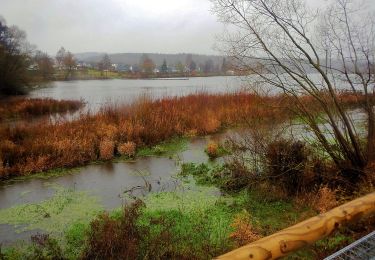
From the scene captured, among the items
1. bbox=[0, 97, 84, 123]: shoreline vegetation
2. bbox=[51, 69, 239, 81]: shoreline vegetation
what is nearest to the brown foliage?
bbox=[0, 97, 84, 123]: shoreline vegetation

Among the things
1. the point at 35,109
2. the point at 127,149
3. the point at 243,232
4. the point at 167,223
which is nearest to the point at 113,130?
the point at 127,149

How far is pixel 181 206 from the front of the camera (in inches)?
271

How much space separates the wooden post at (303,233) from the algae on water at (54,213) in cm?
471

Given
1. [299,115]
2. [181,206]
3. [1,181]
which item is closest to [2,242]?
[181,206]

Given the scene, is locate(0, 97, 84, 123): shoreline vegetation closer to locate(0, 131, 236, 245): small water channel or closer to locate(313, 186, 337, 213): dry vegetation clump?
locate(0, 131, 236, 245): small water channel

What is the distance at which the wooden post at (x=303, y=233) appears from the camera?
2141 millimetres

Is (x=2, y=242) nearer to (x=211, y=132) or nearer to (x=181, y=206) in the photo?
(x=181, y=206)

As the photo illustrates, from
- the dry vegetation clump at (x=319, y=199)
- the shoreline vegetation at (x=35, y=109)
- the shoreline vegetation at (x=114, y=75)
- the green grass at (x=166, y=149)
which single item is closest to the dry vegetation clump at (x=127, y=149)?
the green grass at (x=166, y=149)

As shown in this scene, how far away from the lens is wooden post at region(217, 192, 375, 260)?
2141mm

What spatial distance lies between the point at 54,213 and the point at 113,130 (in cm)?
563

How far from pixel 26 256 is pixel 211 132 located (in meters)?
10.4

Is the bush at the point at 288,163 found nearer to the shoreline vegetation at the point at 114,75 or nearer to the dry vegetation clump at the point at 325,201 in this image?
the dry vegetation clump at the point at 325,201

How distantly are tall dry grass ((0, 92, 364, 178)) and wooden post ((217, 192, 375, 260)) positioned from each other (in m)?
4.66

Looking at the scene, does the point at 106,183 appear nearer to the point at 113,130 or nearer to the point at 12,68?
the point at 113,130
